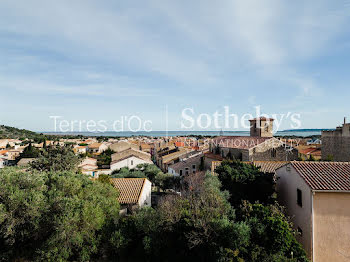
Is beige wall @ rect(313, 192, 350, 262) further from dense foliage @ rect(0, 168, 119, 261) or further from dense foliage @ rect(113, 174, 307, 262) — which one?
dense foliage @ rect(0, 168, 119, 261)

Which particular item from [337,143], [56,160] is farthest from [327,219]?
[337,143]

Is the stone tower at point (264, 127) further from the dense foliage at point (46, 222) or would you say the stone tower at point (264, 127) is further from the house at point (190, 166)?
the dense foliage at point (46, 222)

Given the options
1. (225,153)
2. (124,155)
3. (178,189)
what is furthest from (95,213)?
(124,155)

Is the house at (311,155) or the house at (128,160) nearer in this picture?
the house at (311,155)

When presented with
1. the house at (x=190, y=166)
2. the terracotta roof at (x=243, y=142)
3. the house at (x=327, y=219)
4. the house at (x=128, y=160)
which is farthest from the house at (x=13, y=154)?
the house at (x=327, y=219)

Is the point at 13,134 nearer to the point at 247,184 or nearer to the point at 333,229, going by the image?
the point at 247,184

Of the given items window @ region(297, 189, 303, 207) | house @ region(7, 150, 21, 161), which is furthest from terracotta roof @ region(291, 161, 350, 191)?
house @ region(7, 150, 21, 161)

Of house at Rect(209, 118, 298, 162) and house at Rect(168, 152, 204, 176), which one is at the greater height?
house at Rect(209, 118, 298, 162)
